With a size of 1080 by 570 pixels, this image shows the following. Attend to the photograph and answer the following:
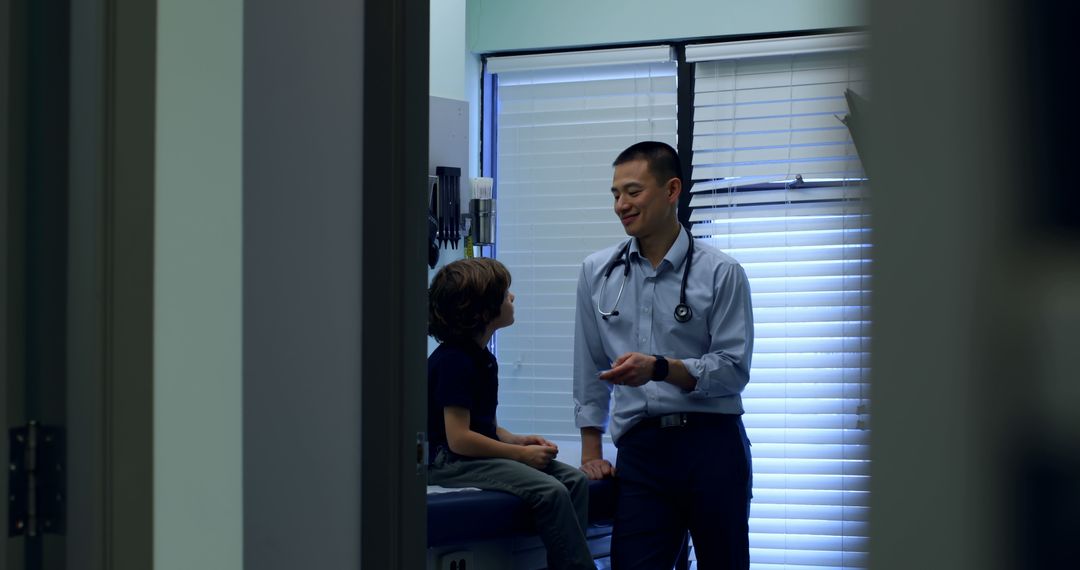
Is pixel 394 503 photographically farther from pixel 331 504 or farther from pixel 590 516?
pixel 590 516

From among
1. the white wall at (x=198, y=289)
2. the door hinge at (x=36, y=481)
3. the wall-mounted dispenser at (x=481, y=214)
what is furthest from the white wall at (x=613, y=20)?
the door hinge at (x=36, y=481)

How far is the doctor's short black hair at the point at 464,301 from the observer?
2.71 metres

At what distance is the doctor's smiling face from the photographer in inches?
114

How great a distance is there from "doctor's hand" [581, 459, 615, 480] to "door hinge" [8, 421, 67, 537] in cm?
190

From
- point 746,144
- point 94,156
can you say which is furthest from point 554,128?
point 94,156

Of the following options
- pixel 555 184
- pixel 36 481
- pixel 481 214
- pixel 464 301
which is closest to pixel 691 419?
pixel 464 301

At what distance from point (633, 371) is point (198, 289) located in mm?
1511

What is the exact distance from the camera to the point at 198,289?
123cm

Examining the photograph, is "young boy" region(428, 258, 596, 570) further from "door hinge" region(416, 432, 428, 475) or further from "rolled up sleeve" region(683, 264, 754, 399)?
"door hinge" region(416, 432, 428, 475)

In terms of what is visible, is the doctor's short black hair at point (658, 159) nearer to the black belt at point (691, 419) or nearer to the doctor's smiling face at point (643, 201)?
the doctor's smiling face at point (643, 201)

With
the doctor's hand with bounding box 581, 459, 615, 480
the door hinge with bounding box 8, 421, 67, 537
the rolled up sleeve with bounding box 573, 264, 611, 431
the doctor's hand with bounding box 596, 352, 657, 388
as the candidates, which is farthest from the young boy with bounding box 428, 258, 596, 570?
the door hinge with bounding box 8, 421, 67, 537

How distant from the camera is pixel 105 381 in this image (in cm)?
111

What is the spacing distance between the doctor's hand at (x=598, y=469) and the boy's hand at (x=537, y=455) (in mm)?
160

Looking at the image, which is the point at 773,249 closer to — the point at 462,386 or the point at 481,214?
the point at 481,214
